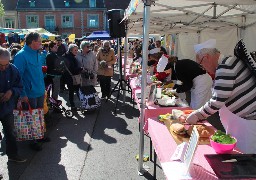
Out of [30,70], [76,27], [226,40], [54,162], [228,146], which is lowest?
[54,162]

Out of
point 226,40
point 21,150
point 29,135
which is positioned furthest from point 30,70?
point 226,40

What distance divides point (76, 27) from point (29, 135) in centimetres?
3959

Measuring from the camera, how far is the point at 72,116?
6.46m

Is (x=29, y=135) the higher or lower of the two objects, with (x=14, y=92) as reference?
lower

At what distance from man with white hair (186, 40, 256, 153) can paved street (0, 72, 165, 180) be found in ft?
4.82

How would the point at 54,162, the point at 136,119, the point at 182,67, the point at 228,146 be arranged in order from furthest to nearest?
the point at 136,119, the point at 54,162, the point at 182,67, the point at 228,146

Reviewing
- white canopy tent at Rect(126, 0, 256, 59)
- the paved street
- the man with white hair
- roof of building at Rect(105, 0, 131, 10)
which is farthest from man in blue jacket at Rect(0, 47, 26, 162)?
roof of building at Rect(105, 0, 131, 10)

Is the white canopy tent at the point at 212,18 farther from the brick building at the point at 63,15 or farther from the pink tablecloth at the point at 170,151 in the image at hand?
the brick building at the point at 63,15

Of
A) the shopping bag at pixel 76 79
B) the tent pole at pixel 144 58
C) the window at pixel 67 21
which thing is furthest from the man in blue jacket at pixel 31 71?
the window at pixel 67 21

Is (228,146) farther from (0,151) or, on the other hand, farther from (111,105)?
(111,105)

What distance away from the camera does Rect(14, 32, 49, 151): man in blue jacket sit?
13.6 feet

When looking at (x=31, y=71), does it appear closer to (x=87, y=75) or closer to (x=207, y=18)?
(x=87, y=75)

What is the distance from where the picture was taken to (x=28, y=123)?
13.9ft

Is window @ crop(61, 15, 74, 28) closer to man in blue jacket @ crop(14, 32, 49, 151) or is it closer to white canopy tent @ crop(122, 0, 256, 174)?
white canopy tent @ crop(122, 0, 256, 174)
